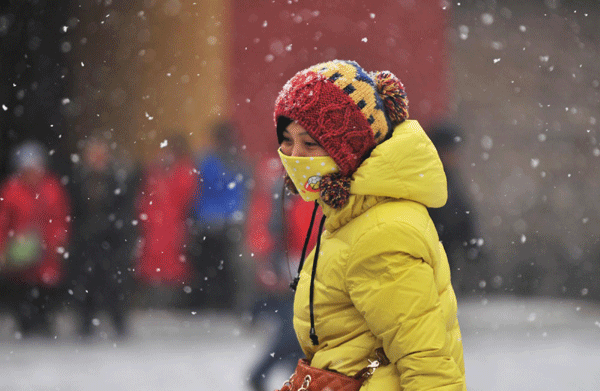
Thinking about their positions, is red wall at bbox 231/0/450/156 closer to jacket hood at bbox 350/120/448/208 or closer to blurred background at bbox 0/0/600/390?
blurred background at bbox 0/0/600/390

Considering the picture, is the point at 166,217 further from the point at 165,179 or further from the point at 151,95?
the point at 151,95

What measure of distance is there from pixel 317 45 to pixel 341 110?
461 cm

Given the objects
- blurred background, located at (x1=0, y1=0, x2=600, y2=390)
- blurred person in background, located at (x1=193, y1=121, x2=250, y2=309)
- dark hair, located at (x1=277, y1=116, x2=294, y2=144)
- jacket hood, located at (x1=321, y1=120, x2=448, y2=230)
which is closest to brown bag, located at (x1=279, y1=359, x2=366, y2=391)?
jacket hood, located at (x1=321, y1=120, x2=448, y2=230)

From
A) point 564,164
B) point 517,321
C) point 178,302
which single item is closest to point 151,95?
point 178,302

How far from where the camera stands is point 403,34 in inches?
242

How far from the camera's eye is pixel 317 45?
593 centimetres

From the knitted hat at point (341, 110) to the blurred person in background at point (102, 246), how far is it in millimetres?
4419

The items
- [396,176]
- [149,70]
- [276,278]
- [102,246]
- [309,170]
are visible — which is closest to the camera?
[396,176]

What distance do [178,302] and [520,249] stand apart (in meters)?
4.04

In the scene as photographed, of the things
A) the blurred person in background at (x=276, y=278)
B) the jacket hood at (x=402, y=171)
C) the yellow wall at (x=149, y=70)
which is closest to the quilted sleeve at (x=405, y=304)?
the jacket hood at (x=402, y=171)

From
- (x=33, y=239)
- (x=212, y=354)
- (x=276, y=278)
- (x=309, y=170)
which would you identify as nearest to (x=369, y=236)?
(x=309, y=170)

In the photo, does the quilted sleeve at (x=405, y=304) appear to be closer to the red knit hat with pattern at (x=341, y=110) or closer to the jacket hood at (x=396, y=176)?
the jacket hood at (x=396, y=176)

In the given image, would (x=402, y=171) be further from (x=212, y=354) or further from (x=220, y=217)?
(x=220, y=217)

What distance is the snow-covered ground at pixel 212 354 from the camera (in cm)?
427
